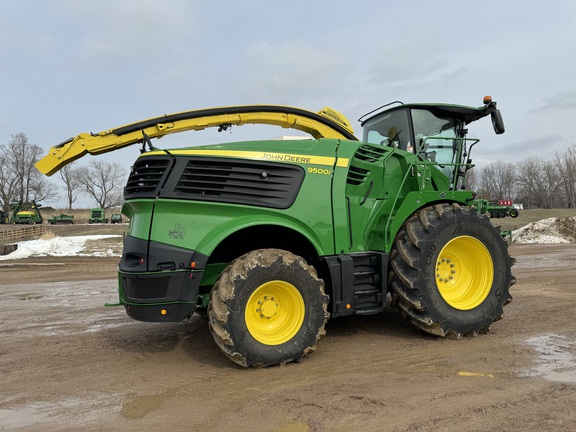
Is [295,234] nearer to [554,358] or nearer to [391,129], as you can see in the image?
[391,129]

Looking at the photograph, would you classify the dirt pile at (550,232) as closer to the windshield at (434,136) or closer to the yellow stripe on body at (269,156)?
the windshield at (434,136)

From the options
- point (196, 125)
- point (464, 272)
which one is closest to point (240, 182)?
point (196, 125)

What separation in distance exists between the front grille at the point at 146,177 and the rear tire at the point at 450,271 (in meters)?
2.53

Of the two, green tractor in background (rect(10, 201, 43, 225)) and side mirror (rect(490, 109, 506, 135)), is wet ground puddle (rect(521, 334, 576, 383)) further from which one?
green tractor in background (rect(10, 201, 43, 225))

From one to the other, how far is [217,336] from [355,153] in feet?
7.90

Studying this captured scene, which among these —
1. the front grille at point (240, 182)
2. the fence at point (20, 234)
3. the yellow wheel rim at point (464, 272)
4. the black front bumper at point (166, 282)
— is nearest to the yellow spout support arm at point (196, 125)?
the front grille at point (240, 182)

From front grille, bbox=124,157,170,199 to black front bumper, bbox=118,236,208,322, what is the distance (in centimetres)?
52

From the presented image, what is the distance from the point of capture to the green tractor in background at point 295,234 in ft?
13.2

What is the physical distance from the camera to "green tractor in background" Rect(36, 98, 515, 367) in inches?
158

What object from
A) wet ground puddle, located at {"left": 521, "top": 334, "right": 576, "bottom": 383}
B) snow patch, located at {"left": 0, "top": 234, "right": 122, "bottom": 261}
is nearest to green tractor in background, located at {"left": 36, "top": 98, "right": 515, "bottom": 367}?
wet ground puddle, located at {"left": 521, "top": 334, "right": 576, "bottom": 383}

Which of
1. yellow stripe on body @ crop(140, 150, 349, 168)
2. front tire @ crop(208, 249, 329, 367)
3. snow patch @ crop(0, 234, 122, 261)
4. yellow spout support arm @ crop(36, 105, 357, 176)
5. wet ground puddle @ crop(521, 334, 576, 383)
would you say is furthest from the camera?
snow patch @ crop(0, 234, 122, 261)

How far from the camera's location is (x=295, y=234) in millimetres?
4484

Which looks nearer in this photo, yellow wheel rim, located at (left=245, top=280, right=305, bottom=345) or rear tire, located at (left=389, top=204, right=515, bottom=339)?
yellow wheel rim, located at (left=245, top=280, right=305, bottom=345)

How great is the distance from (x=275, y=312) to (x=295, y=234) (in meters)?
0.79
